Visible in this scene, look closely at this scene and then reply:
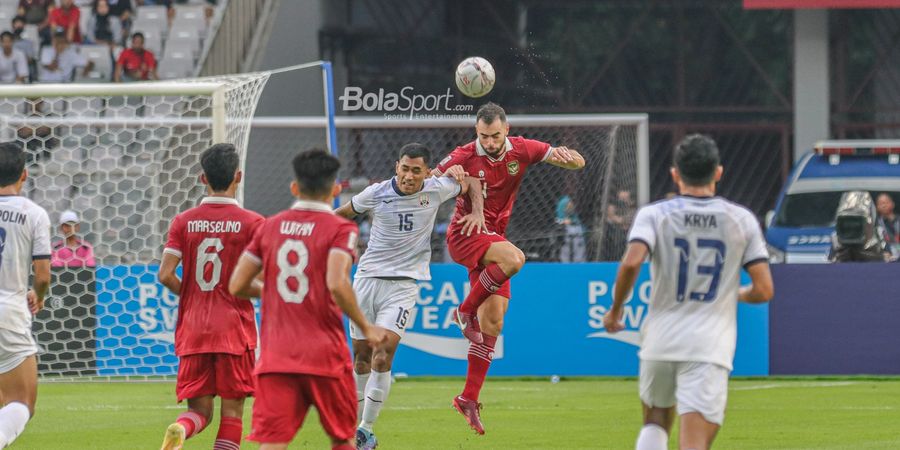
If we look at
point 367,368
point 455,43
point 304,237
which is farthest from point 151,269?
point 455,43

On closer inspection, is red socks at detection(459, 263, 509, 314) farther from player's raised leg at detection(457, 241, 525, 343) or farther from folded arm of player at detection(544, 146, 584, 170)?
folded arm of player at detection(544, 146, 584, 170)

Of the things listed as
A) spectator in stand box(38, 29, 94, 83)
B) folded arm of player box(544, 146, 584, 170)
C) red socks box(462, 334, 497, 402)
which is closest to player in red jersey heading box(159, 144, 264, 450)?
red socks box(462, 334, 497, 402)

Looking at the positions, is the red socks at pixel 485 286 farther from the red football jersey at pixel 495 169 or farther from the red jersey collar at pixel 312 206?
the red jersey collar at pixel 312 206

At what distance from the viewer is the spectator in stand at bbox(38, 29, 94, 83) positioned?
23.3 meters

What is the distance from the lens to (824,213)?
20.2 meters

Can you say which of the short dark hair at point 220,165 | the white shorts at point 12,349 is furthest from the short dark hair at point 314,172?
the white shorts at point 12,349

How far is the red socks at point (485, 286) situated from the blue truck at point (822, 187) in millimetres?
9743

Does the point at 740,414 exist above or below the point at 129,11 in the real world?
below

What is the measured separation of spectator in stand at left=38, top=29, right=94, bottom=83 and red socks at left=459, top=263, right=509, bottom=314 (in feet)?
46.6

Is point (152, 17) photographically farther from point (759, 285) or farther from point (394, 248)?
point (759, 285)

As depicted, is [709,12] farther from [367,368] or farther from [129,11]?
[367,368]

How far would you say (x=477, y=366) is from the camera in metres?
10.6

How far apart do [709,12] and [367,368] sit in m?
18.3

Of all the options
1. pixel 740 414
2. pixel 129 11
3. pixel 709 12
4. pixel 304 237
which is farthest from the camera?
pixel 709 12
